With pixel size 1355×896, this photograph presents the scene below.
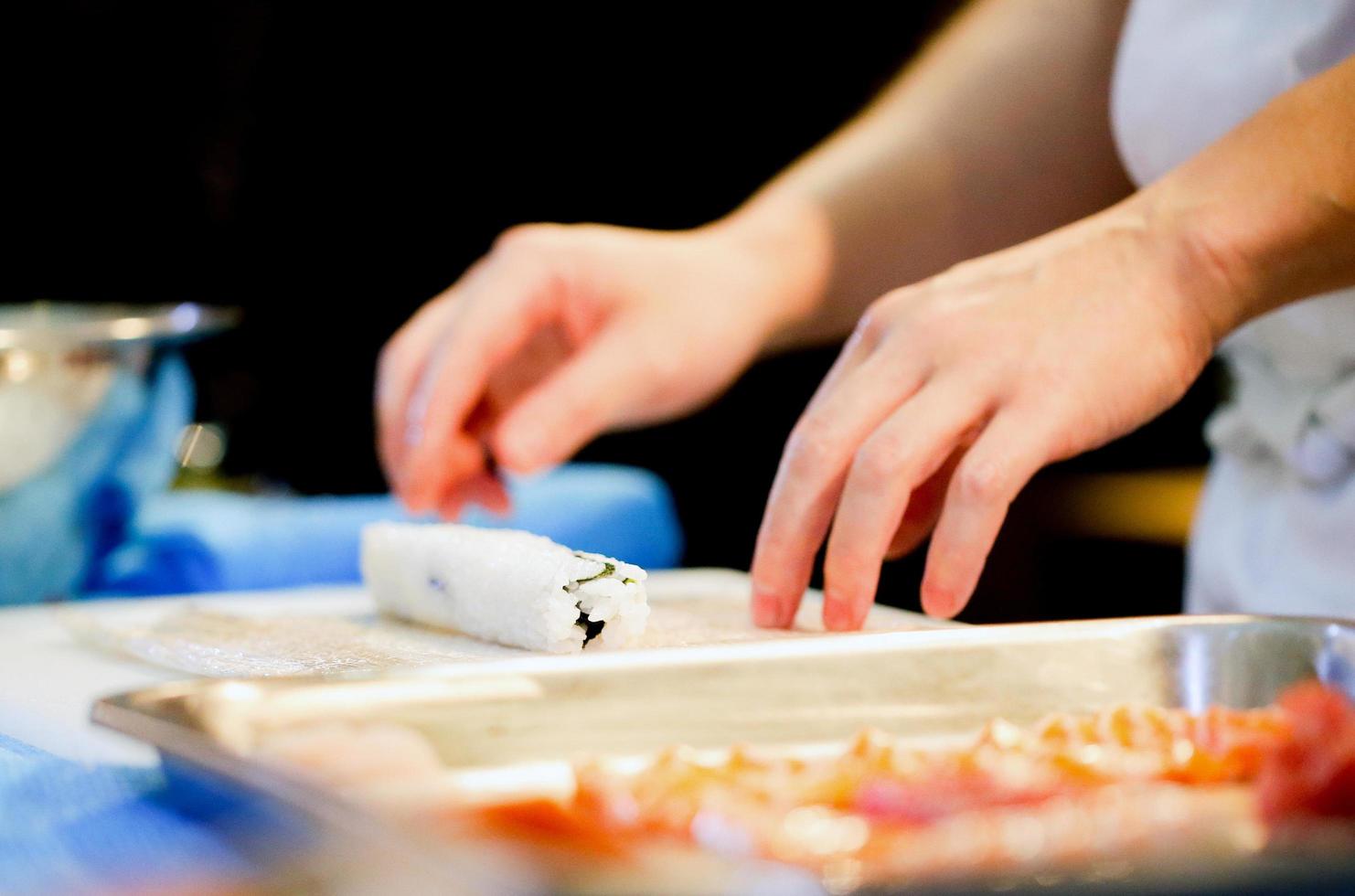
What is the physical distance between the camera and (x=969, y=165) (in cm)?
120

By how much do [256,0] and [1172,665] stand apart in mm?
2486

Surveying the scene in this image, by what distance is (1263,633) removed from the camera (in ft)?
1.90

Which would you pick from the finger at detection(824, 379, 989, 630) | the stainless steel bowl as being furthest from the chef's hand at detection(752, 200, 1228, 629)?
→ the stainless steel bowl

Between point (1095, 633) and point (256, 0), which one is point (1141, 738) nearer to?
point (1095, 633)

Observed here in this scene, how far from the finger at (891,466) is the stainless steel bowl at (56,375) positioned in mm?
631

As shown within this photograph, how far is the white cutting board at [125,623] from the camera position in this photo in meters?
0.67

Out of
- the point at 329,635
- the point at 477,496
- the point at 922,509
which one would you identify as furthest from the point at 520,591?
the point at 477,496

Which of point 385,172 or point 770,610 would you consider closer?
point 770,610

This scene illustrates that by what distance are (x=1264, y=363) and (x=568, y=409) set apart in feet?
1.57

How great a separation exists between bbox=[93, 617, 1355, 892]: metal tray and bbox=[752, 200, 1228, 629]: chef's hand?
151 millimetres

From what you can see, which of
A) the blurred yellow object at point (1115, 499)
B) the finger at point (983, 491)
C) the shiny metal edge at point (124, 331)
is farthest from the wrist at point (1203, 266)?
the blurred yellow object at point (1115, 499)

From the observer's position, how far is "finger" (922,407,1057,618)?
0.72 metres

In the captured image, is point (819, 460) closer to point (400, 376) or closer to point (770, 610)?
point (770, 610)

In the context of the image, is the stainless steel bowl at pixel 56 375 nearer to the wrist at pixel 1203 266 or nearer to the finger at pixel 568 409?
the finger at pixel 568 409
